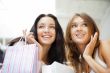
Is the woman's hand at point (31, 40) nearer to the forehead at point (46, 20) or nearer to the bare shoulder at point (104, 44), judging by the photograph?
the forehead at point (46, 20)

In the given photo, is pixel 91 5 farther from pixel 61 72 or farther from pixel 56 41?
pixel 61 72

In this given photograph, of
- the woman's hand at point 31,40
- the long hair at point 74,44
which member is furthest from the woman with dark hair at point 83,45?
the woman's hand at point 31,40

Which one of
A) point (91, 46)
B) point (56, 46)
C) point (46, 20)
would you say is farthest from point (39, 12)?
point (91, 46)

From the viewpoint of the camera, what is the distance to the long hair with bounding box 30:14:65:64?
1.12 m

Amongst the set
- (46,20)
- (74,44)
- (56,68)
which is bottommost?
(56,68)

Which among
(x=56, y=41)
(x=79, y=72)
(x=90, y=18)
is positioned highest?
(x=90, y=18)

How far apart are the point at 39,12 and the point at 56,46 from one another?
0.18m

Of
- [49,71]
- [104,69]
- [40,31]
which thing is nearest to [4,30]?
[40,31]

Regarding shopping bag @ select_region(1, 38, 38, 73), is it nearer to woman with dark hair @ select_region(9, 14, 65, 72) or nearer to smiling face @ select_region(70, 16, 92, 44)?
woman with dark hair @ select_region(9, 14, 65, 72)

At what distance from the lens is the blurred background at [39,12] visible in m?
1.13

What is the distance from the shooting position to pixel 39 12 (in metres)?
1.15

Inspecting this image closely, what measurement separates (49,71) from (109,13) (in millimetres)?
397

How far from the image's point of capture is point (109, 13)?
1143 mm

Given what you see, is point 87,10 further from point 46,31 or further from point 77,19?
point 46,31
